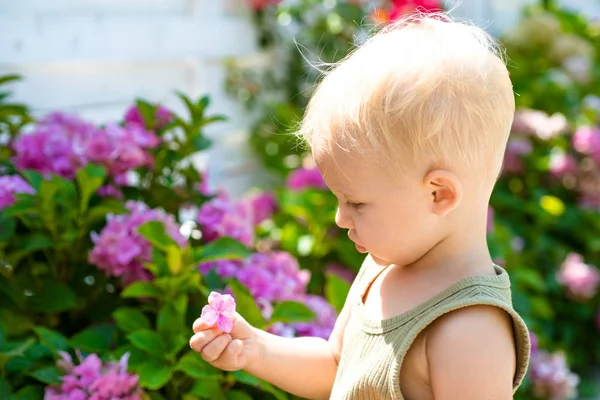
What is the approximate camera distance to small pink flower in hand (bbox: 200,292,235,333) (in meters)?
1.25

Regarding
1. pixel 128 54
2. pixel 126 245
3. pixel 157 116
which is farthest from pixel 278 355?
pixel 128 54

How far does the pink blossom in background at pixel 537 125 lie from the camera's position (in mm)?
3918

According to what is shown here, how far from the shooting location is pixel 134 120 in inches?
90.8

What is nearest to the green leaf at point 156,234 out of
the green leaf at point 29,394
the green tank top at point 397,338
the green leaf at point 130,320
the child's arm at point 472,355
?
the green leaf at point 130,320

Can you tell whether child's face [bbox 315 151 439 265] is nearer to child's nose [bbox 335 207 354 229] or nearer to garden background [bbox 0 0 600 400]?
child's nose [bbox 335 207 354 229]

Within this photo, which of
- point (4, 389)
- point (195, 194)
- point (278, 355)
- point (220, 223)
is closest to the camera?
point (278, 355)

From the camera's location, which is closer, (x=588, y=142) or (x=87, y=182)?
(x=87, y=182)

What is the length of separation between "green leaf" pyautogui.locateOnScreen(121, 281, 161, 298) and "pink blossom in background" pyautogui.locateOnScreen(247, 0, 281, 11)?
2.14 m

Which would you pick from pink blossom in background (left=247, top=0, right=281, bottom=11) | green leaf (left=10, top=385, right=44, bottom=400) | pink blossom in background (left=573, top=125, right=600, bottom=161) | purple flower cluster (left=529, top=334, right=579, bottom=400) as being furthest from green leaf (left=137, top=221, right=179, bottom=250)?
pink blossom in background (left=573, top=125, right=600, bottom=161)

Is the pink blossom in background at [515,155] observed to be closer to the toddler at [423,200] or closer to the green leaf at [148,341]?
the green leaf at [148,341]

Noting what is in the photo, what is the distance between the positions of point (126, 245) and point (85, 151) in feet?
1.14

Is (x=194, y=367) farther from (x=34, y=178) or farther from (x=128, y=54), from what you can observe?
(x=128, y=54)

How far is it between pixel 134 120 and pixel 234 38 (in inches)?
57.5

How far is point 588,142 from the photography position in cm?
391
